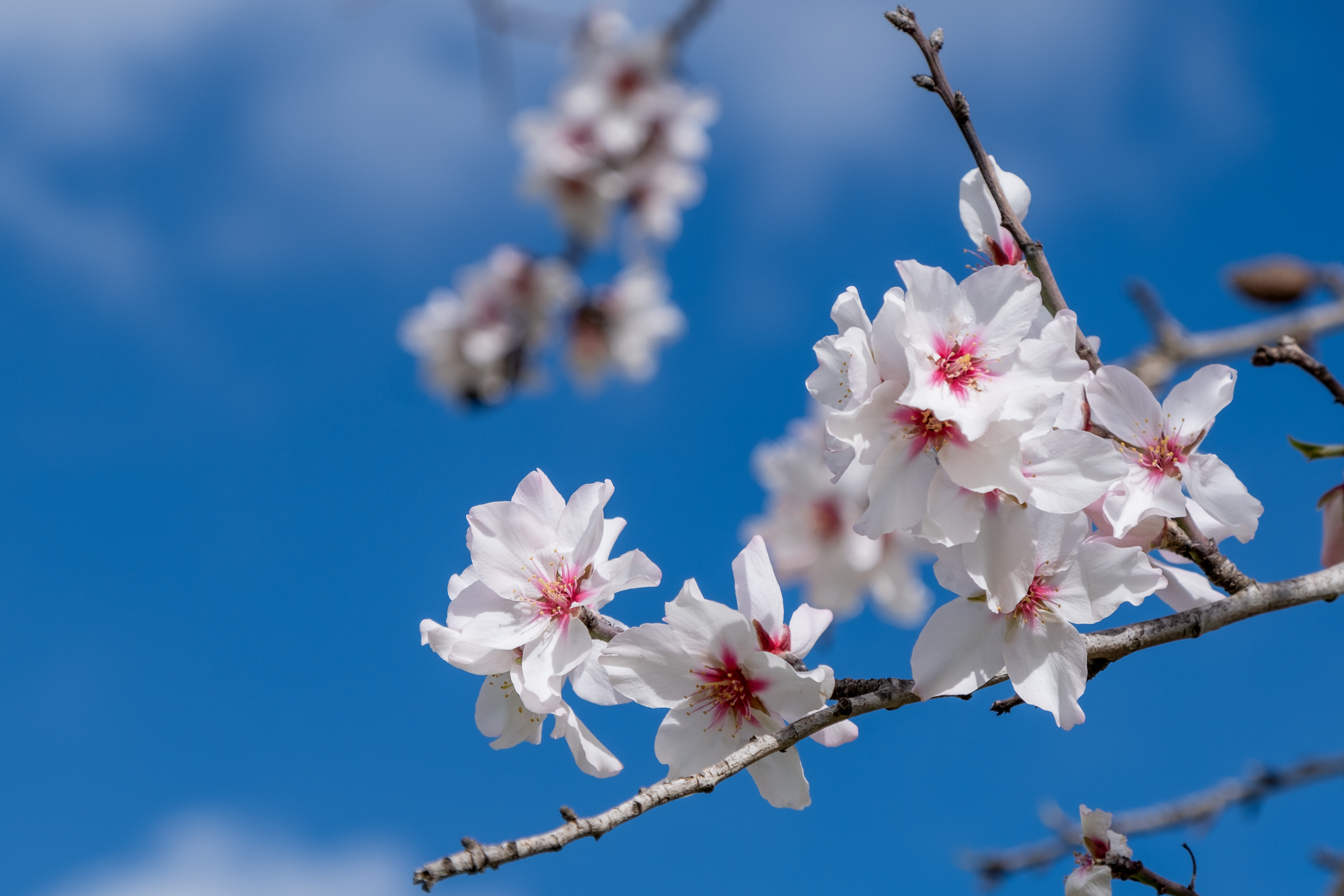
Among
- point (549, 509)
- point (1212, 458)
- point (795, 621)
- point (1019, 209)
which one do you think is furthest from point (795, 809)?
point (1019, 209)

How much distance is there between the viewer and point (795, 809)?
4.34 feet

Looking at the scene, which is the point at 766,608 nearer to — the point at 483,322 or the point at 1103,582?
the point at 1103,582

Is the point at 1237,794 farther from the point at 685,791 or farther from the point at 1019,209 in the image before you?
the point at 685,791

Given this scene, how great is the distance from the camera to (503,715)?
150cm

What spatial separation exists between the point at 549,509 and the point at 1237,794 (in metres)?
1.69

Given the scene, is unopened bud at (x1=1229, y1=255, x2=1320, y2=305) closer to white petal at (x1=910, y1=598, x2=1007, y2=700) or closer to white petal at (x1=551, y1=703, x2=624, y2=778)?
white petal at (x1=910, y1=598, x2=1007, y2=700)

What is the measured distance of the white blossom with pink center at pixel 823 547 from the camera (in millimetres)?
5090

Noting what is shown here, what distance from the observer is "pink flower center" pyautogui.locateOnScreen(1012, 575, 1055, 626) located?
129 centimetres

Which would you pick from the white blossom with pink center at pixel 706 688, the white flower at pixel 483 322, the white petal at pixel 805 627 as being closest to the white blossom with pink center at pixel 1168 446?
the white petal at pixel 805 627

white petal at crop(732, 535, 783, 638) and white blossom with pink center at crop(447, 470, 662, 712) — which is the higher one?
white blossom with pink center at crop(447, 470, 662, 712)

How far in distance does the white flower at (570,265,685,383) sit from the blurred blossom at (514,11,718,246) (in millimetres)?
Result: 626

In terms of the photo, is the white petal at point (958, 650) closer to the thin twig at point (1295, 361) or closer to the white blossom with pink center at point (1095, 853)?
the white blossom with pink center at point (1095, 853)

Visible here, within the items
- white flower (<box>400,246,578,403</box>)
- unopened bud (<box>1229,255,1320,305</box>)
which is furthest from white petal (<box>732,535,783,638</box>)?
white flower (<box>400,246,578,403</box>)

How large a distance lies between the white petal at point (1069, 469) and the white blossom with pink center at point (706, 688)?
15.7 inches
